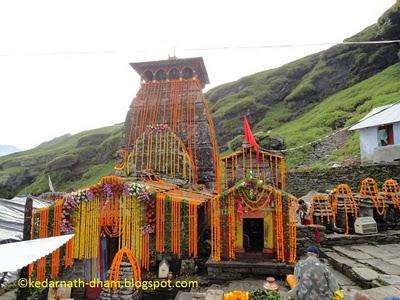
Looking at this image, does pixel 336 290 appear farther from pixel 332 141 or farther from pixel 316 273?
pixel 332 141

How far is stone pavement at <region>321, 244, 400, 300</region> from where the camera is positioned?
5766mm

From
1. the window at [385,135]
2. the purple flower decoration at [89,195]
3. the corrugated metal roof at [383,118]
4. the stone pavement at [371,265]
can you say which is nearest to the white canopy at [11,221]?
the purple flower decoration at [89,195]

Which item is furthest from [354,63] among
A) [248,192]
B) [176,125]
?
[248,192]

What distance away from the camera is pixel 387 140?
1772 centimetres

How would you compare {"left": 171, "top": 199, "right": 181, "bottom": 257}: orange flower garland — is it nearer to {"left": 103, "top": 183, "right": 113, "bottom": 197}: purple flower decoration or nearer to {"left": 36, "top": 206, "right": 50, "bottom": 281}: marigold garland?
{"left": 103, "top": 183, "right": 113, "bottom": 197}: purple flower decoration

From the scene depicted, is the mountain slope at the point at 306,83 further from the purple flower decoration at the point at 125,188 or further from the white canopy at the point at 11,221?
the purple flower decoration at the point at 125,188

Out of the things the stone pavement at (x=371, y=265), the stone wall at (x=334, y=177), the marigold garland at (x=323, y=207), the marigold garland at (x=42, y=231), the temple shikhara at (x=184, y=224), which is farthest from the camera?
the stone wall at (x=334, y=177)

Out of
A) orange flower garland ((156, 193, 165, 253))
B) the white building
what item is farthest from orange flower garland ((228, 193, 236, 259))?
the white building

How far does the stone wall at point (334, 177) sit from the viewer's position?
15.9 metres

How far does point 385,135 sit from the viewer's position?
58.5 ft

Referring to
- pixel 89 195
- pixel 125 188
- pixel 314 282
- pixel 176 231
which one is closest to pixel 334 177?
pixel 176 231

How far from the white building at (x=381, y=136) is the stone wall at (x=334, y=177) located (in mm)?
1667

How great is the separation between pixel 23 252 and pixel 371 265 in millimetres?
8360

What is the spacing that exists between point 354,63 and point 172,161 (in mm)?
36431
